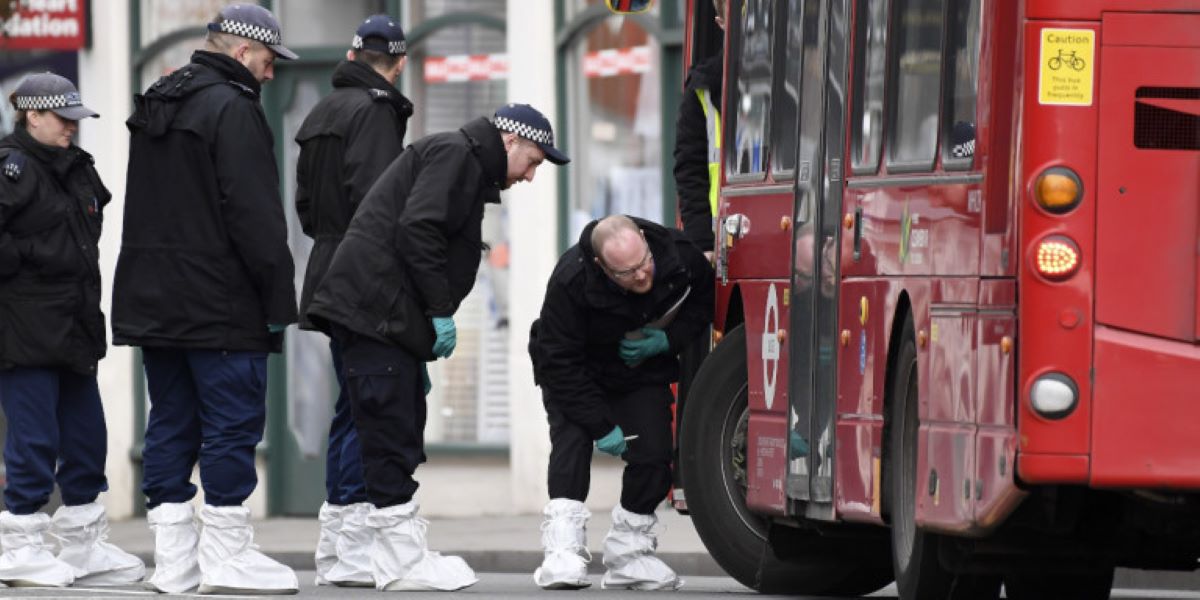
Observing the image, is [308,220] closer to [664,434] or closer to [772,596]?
[664,434]

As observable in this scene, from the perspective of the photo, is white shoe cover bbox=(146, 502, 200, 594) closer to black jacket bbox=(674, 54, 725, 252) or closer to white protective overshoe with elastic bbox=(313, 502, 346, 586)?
white protective overshoe with elastic bbox=(313, 502, 346, 586)

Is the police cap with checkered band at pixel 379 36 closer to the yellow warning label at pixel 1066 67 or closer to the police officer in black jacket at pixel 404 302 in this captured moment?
the police officer in black jacket at pixel 404 302

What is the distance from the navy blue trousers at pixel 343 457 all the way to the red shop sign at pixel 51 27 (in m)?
7.41

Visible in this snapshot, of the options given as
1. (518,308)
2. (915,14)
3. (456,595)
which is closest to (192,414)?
(456,595)

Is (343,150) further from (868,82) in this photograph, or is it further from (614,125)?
(614,125)

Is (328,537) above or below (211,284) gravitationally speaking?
below

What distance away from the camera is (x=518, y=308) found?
1786 centimetres

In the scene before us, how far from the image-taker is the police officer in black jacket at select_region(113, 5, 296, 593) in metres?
10.6

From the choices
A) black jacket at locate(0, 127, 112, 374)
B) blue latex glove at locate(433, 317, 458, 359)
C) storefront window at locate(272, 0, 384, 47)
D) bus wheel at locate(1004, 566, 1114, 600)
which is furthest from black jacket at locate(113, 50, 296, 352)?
storefront window at locate(272, 0, 384, 47)

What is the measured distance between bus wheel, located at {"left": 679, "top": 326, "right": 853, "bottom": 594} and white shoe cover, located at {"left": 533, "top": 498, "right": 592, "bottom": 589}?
1.49ft

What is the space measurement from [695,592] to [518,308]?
642 centimetres

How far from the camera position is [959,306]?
839cm

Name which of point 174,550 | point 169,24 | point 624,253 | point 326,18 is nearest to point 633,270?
point 624,253

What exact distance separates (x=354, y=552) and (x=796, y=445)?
2.03m
